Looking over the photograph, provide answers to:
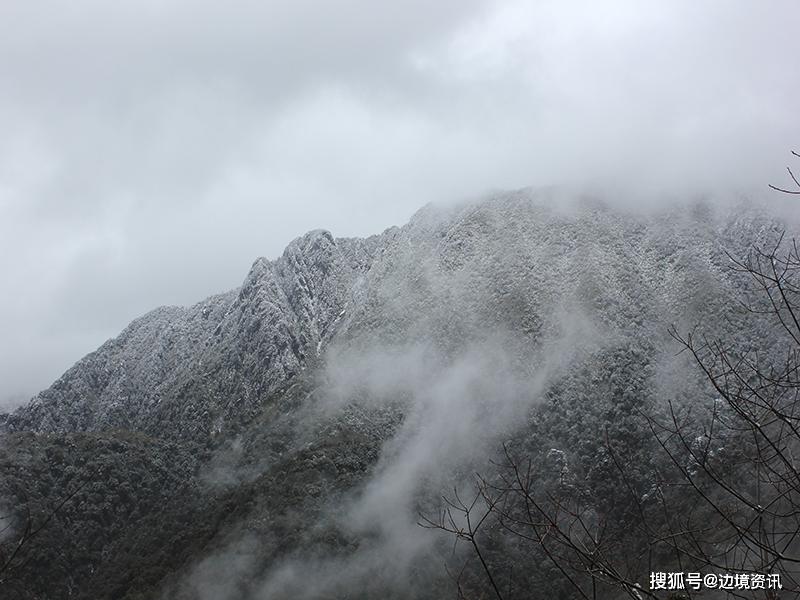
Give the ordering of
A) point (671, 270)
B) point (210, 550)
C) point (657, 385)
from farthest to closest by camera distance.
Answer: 1. point (671, 270)
2. point (210, 550)
3. point (657, 385)

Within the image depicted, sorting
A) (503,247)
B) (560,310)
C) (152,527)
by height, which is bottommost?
(152,527)

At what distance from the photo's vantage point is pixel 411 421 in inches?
7106

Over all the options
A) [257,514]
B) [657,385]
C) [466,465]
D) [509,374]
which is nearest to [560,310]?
[509,374]

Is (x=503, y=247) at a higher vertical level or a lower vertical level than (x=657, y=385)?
higher

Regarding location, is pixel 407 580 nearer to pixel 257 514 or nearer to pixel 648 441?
pixel 257 514

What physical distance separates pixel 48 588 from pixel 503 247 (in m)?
144

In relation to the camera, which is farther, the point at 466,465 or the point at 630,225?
the point at 630,225

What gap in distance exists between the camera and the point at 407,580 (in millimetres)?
138500

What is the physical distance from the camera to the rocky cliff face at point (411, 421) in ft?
484

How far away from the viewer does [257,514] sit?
161500mm

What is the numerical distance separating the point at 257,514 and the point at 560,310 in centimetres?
8952

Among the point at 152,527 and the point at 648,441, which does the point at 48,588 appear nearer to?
the point at 152,527

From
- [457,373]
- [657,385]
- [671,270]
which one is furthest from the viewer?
[457,373]

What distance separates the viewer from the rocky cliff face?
147500mm
